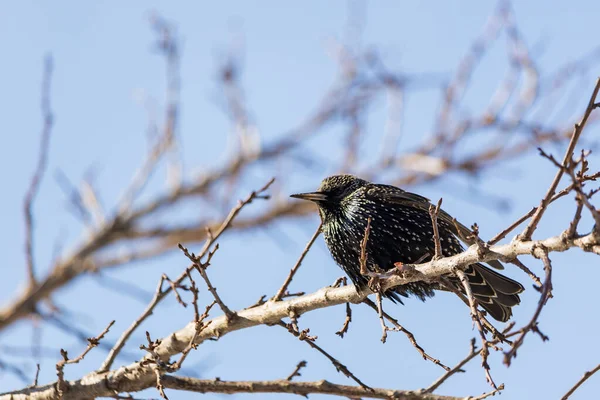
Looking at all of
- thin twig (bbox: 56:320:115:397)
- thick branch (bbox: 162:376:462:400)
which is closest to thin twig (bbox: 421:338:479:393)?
thick branch (bbox: 162:376:462:400)

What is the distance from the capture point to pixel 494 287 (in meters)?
4.26

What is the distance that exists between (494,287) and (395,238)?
594 mm

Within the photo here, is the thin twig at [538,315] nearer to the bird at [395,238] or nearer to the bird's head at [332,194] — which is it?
the bird at [395,238]

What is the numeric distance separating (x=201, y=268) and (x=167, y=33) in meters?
3.79

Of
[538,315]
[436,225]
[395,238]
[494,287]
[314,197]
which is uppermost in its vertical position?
[314,197]

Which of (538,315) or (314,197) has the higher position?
(314,197)

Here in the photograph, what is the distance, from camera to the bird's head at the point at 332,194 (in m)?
4.84

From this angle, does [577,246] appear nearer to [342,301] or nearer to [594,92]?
[594,92]

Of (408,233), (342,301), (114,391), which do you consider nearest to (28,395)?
(114,391)

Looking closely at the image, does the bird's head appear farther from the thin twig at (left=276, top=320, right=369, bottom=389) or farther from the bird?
the thin twig at (left=276, top=320, right=369, bottom=389)

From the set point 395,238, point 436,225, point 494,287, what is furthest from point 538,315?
point 395,238

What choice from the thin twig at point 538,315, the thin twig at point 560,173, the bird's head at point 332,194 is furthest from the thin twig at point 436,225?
the bird's head at point 332,194

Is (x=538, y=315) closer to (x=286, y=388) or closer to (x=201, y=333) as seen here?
(x=286, y=388)

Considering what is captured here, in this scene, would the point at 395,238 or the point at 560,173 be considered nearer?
the point at 560,173
